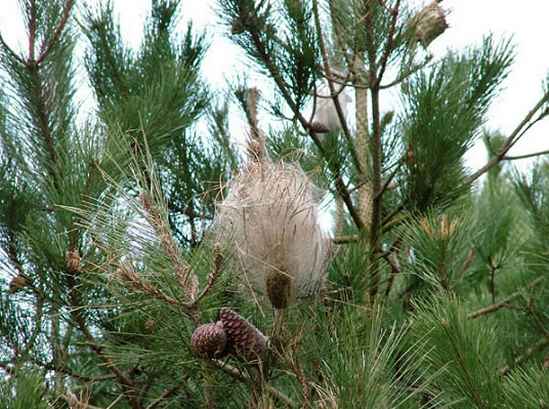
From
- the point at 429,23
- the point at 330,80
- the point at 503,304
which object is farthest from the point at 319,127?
the point at 503,304

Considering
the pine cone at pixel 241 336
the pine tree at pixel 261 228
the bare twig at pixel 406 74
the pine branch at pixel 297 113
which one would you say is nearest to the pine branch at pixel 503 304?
the pine tree at pixel 261 228

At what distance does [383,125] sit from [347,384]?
1.12 meters

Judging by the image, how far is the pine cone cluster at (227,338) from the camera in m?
1.20

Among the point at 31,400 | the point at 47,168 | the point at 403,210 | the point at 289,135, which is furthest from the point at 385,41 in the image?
the point at 31,400

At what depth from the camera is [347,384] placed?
3.84 feet

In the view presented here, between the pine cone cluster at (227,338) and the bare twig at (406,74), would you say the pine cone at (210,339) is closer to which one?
the pine cone cluster at (227,338)

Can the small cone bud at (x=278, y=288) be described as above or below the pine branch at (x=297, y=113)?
below

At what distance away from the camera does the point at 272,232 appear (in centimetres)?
132

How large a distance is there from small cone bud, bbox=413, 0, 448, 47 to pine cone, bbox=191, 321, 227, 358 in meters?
0.92

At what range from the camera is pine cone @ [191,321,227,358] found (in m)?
1.20

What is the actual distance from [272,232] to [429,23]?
1.02 m

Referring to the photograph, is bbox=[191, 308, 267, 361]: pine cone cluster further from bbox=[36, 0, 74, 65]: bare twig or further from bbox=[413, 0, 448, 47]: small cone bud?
bbox=[36, 0, 74, 65]: bare twig

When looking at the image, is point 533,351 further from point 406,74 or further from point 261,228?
point 261,228

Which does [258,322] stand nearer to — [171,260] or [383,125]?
[171,260]
